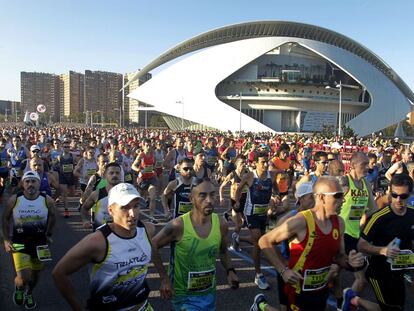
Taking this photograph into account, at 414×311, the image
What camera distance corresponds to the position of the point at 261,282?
5.34 metres

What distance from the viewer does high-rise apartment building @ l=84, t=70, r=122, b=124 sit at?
5837 inches

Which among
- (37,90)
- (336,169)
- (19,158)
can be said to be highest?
(37,90)

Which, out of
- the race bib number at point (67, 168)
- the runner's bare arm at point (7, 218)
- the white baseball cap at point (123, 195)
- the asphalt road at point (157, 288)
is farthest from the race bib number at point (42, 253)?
the race bib number at point (67, 168)

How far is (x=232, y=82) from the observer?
7619cm

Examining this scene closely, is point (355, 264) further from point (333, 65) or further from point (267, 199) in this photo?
point (333, 65)

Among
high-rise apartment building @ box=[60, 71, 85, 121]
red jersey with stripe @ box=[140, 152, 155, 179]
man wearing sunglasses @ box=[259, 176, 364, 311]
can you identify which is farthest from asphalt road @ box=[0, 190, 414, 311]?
high-rise apartment building @ box=[60, 71, 85, 121]

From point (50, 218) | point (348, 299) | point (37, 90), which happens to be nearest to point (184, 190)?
point (50, 218)

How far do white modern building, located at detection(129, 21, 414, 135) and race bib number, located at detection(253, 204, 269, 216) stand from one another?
6379 centimetres

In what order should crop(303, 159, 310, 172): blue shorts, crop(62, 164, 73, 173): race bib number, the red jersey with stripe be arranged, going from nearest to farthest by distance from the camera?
the red jersey with stripe → crop(62, 164, 73, 173): race bib number → crop(303, 159, 310, 172): blue shorts

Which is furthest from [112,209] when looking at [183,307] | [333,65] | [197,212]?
[333,65]

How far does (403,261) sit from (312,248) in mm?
1116

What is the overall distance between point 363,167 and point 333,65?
77.4 meters

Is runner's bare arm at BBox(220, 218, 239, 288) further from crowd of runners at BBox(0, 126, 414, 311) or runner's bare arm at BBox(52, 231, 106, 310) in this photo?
runner's bare arm at BBox(52, 231, 106, 310)

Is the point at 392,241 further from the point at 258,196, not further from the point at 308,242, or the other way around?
the point at 258,196
